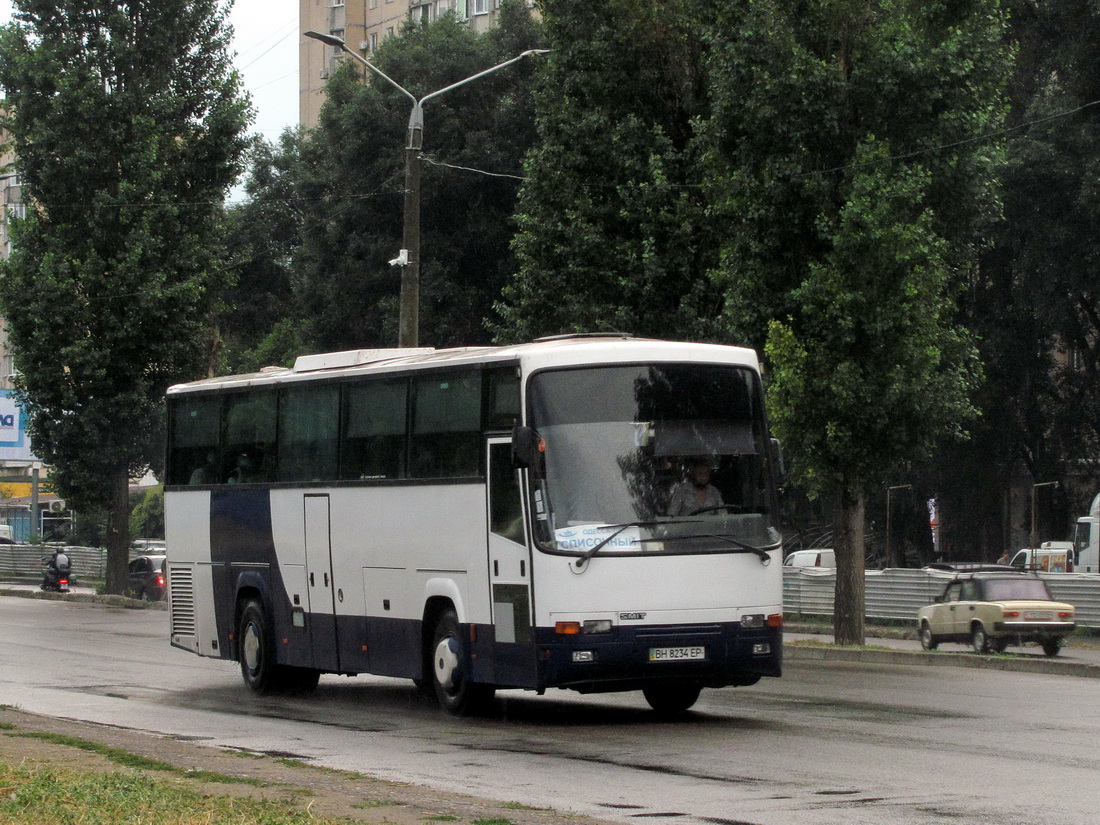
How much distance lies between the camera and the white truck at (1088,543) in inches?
1781

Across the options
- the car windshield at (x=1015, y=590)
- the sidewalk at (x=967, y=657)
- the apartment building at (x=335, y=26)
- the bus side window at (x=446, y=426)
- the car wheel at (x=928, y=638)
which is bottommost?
the car wheel at (x=928, y=638)

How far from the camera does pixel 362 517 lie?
1631 centimetres

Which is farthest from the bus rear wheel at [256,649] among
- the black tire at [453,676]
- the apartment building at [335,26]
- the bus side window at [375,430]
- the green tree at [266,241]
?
the apartment building at [335,26]

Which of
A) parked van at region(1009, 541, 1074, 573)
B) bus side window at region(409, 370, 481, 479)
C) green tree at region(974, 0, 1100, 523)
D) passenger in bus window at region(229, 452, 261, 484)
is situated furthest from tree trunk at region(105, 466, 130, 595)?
bus side window at region(409, 370, 481, 479)

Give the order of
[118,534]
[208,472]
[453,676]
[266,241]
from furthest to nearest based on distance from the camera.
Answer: [266,241]
[118,534]
[208,472]
[453,676]

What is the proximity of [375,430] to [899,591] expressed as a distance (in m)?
24.1

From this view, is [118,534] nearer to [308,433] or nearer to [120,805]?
[308,433]

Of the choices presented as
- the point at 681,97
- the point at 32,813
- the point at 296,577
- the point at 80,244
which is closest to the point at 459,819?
the point at 32,813

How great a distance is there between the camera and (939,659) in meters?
24.8

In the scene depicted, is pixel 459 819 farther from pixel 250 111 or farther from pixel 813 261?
pixel 250 111

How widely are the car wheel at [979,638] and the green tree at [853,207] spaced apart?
330 cm

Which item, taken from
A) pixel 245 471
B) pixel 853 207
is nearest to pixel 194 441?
pixel 245 471

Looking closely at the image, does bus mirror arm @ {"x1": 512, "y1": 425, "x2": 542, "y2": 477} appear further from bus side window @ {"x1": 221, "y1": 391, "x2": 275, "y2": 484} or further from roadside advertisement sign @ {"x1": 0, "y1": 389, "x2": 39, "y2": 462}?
roadside advertisement sign @ {"x1": 0, "y1": 389, "x2": 39, "y2": 462}

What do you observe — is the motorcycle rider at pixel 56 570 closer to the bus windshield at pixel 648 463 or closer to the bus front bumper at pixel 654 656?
the bus front bumper at pixel 654 656
